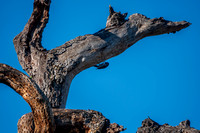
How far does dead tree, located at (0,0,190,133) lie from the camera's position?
437 cm

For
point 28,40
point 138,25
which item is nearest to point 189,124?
point 138,25

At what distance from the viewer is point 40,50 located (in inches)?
247

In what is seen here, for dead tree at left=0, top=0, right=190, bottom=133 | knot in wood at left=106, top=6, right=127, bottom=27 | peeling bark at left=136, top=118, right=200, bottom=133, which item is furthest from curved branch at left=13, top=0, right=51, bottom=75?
peeling bark at left=136, top=118, right=200, bottom=133

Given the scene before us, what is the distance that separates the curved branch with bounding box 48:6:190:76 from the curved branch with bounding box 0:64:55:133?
1719mm

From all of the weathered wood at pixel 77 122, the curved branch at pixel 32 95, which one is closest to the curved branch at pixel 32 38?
the weathered wood at pixel 77 122

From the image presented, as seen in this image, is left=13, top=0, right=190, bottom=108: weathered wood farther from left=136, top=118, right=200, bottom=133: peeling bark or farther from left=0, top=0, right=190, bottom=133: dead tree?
left=136, top=118, right=200, bottom=133: peeling bark

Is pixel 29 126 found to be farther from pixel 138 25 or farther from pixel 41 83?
pixel 138 25

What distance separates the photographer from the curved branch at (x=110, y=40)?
6168 millimetres

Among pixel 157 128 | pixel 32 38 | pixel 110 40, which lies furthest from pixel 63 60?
pixel 157 128

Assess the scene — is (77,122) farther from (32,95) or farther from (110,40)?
(110,40)

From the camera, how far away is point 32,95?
4266 mm

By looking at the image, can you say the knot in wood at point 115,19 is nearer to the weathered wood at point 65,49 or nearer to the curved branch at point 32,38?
the weathered wood at point 65,49

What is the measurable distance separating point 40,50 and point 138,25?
240 cm

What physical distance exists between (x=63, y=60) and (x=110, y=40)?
116 centimetres
